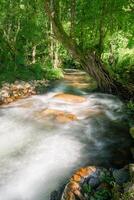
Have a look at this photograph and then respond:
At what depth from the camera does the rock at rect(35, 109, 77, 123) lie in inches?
516

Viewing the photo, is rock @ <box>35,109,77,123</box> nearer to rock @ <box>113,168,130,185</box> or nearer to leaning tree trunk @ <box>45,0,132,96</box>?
leaning tree trunk @ <box>45,0,132,96</box>

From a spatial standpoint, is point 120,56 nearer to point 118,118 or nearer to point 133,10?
point 133,10

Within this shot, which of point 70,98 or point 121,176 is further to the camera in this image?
point 70,98

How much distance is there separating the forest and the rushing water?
0.03 meters

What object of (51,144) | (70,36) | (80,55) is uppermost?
(70,36)

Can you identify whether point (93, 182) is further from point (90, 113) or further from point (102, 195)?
point (90, 113)

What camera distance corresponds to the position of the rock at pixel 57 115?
13.1m

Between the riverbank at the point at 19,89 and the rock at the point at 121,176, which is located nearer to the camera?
the rock at the point at 121,176

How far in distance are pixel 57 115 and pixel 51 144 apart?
2810mm

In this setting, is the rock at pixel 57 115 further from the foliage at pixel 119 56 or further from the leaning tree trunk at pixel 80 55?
the foliage at pixel 119 56

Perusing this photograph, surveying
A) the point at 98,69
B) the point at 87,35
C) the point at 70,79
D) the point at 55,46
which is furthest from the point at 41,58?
the point at 98,69

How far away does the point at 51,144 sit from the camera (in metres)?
10.9

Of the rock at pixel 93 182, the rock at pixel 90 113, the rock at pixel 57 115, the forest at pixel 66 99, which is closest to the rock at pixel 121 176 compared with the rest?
the forest at pixel 66 99

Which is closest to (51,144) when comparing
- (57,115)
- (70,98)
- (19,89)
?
(57,115)
